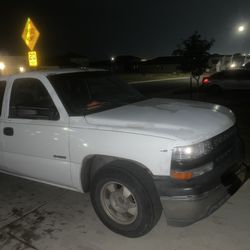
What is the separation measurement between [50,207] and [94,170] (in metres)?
1.07

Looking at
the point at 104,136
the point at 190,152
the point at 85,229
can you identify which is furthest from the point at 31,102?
the point at 190,152

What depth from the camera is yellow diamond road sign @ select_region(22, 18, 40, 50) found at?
475 inches

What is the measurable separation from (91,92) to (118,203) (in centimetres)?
167

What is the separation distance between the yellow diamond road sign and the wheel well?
9428 mm

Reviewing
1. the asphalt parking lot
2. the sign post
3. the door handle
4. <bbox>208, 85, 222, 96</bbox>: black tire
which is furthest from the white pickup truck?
<bbox>208, 85, 222, 96</bbox>: black tire

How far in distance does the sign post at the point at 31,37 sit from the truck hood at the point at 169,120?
8.91 meters

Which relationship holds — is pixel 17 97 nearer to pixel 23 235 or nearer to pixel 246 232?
pixel 23 235

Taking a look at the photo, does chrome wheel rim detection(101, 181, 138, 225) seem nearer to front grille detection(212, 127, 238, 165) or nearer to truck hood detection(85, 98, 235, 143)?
truck hood detection(85, 98, 235, 143)

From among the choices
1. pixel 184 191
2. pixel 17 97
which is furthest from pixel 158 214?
pixel 17 97

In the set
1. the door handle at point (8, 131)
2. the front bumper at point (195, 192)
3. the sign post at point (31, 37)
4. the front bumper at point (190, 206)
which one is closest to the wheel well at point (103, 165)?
the front bumper at point (195, 192)

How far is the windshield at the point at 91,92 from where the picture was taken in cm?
395

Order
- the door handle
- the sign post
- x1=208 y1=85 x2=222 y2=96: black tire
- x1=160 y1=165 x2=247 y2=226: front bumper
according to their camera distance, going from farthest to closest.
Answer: x1=208 y1=85 x2=222 y2=96: black tire < the sign post < the door handle < x1=160 y1=165 x2=247 y2=226: front bumper

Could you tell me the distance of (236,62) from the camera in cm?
5659

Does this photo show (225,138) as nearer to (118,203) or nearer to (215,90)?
(118,203)
